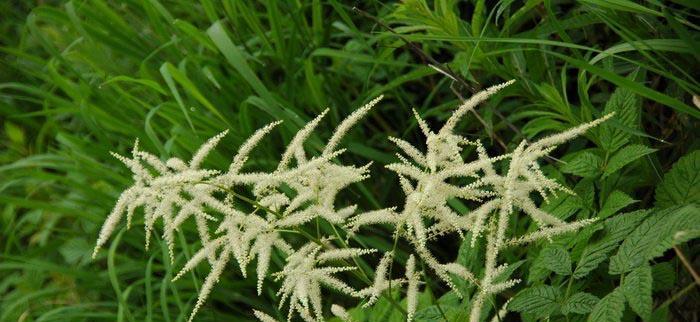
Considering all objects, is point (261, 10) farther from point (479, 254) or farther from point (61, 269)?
point (479, 254)

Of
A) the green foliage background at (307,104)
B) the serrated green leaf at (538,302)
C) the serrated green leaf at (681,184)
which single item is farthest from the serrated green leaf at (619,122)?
the serrated green leaf at (538,302)

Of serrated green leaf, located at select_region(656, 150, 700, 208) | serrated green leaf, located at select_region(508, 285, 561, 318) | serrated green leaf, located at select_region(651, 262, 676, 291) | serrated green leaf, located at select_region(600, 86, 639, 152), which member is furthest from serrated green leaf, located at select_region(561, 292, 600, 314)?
serrated green leaf, located at select_region(600, 86, 639, 152)

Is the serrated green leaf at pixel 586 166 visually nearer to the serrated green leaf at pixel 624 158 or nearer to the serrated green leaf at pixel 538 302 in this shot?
the serrated green leaf at pixel 624 158

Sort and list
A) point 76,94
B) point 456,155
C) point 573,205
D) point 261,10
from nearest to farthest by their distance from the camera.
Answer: point 456,155
point 573,205
point 76,94
point 261,10

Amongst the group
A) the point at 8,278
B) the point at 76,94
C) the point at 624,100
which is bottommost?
the point at 8,278

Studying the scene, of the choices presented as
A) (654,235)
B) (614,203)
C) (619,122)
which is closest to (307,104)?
(619,122)

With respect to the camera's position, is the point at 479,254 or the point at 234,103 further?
the point at 234,103

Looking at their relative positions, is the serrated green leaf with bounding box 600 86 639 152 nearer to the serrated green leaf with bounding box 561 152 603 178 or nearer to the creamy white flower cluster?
the serrated green leaf with bounding box 561 152 603 178

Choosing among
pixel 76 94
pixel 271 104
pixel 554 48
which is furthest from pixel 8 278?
pixel 554 48
